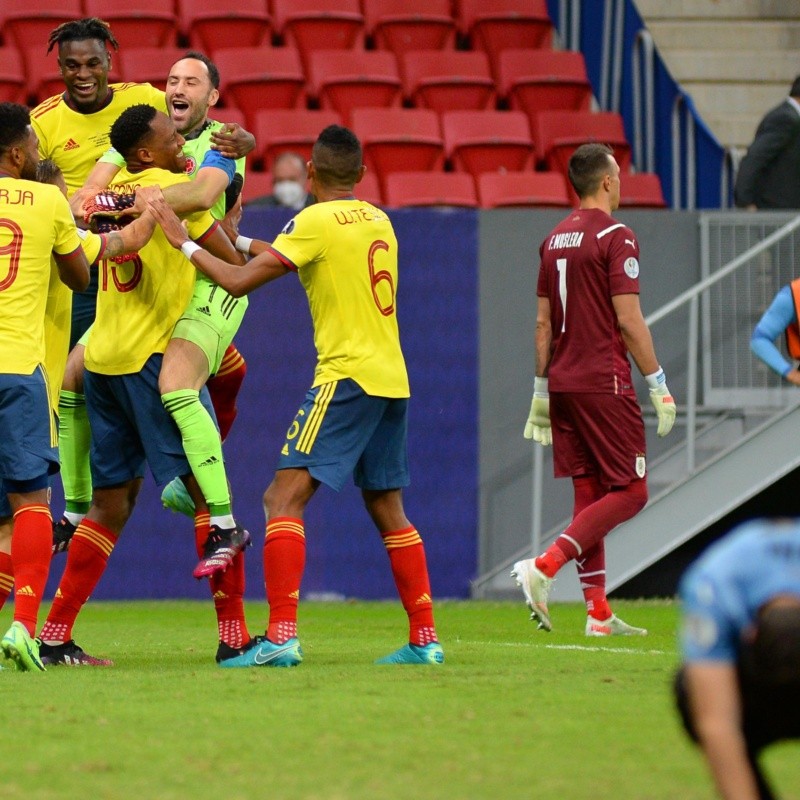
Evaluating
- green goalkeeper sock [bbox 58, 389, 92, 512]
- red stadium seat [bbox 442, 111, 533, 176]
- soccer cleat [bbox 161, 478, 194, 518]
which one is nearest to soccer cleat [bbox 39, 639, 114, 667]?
soccer cleat [bbox 161, 478, 194, 518]

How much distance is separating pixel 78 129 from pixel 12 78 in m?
5.17

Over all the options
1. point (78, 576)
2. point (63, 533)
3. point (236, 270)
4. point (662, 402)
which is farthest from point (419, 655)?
point (662, 402)

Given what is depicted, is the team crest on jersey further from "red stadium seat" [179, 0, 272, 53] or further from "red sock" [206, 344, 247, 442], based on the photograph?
"red stadium seat" [179, 0, 272, 53]

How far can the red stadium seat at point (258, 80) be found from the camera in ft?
40.4

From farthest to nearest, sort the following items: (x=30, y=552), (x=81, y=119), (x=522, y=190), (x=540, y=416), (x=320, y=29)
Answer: (x=320, y=29) < (x=522, y=190) < (x=540, y=416) < (x=81, y=119) < (x=30, y=552)

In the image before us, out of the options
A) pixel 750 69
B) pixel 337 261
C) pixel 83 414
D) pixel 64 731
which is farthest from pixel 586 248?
pixel 750 69

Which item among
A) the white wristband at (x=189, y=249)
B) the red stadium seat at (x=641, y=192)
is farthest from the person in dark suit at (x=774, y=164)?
the white wristband at (x=189, y=249)

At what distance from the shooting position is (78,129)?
7.16 meters

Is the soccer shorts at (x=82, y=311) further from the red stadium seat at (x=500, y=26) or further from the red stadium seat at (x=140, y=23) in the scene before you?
the red stadium seat at (x=500, y=26)

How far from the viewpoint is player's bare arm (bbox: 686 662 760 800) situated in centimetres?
259

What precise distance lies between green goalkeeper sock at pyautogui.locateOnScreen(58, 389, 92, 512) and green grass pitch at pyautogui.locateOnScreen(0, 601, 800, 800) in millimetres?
751

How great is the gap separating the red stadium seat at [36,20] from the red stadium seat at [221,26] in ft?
2.87

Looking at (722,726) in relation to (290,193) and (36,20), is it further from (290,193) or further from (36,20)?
(36,20)

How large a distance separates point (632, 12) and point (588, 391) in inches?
233
